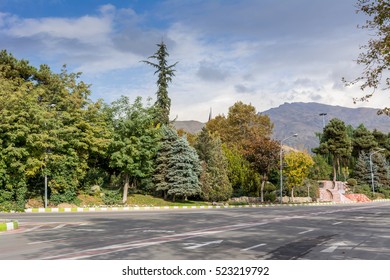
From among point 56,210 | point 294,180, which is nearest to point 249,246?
point 56,210

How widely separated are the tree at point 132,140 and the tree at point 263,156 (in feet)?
46.3

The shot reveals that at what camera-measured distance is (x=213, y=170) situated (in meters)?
50.0

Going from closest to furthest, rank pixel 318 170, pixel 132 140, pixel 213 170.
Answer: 1. pixel 132 140
2. pixel 213 170
3. pixel 318 170

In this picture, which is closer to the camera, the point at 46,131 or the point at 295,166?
the point at 46,131

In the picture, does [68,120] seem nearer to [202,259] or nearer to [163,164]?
[163,164]

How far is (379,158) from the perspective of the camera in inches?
3826

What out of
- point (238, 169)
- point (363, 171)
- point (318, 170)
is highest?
point (318, 170)

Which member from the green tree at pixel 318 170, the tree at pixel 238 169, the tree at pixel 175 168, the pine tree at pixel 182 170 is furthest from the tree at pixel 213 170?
the green tree at pixel 318 170

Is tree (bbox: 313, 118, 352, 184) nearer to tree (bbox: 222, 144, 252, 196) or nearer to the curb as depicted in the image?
tree (bbox: 222, 144, 252, 196)

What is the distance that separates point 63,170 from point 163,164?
11.7 metres

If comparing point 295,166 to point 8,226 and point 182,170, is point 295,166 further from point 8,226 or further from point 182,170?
point 8,226

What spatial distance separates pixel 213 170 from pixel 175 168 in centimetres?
533

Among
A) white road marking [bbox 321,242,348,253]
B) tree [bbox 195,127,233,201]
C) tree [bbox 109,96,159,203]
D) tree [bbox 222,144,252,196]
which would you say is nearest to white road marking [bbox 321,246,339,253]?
white road marking [bbox 321,242,348,253]

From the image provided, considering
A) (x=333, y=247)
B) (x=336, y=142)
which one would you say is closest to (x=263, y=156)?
(x=333, y=247)
